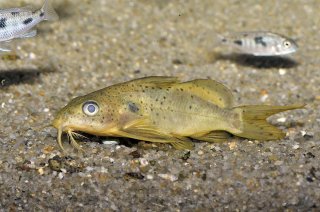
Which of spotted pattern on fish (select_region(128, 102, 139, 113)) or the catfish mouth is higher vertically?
spotted pattern on fish (select_region(128, 102, 139, 113))

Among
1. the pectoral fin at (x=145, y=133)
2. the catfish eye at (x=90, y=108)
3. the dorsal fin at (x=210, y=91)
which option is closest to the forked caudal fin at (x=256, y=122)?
the dorsal fin at (x=210, y=91)

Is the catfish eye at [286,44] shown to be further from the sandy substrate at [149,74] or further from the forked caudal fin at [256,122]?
the forked caudal fin at [256,122]

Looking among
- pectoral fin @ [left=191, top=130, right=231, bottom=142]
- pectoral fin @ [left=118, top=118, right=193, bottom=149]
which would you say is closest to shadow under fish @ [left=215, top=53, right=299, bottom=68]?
pectoral fin @ [left=191, top=130, right=231, bottom=142]

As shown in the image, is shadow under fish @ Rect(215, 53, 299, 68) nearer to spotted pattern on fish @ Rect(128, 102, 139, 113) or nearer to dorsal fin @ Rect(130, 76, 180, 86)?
dorsal fin @ Rect(130, 76, 180, 86)

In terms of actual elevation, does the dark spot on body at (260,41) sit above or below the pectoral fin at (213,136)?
below

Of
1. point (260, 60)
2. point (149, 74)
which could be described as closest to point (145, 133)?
point (149, 74)

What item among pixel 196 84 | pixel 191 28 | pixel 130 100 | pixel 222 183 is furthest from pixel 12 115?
pixel 191 28
